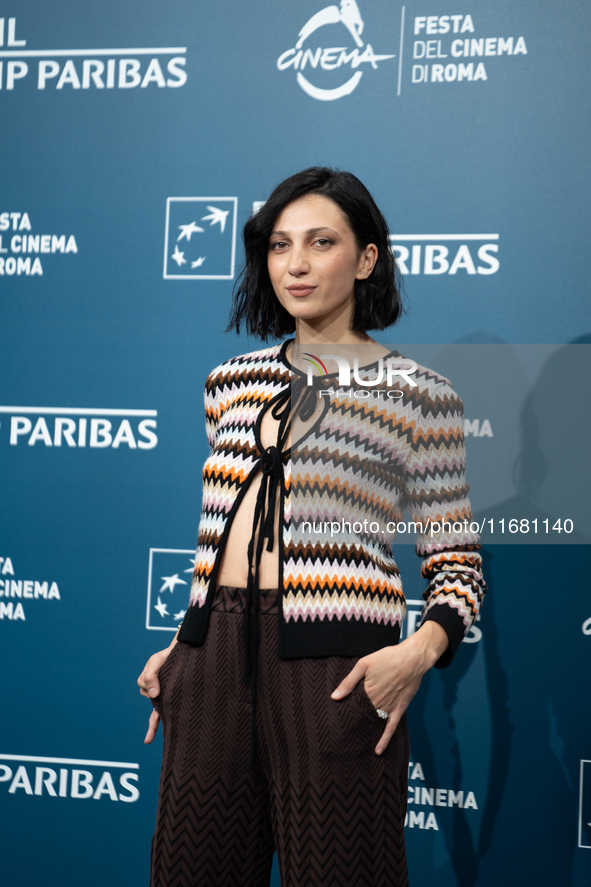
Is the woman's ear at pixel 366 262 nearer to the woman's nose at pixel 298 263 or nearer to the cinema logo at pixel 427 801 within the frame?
the woman's nose at pixel 298 263

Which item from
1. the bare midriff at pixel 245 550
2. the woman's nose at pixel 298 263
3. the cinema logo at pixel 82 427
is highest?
the woman's nose at pixel 298 263

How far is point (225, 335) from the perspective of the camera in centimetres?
184

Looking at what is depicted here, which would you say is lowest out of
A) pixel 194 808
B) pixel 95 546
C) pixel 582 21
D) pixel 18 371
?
pixel 194 808

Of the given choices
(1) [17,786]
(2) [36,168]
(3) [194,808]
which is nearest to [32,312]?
(2) [36,168]

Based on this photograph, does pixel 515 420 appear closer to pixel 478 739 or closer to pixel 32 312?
pixel 478 739

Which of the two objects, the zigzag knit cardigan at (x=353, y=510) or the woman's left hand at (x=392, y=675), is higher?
the zigzag knit cardigan at (x=353, y=510)

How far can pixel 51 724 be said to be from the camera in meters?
1.89

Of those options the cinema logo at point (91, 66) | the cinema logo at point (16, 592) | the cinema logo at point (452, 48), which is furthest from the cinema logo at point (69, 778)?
the cinema logo at point (452, 48)

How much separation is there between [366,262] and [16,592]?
1.27 metres

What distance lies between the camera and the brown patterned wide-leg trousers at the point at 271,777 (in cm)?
97

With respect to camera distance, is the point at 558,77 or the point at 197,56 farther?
the point at 197,56

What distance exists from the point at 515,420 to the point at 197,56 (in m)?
1.15

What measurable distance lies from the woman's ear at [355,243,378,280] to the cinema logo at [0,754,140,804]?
1.34 m

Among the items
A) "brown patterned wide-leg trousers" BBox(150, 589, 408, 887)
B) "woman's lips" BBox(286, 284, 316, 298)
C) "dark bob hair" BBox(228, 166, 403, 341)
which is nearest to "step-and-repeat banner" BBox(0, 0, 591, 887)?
"dark bob hair" BBox(228, 166, 403, 341)
